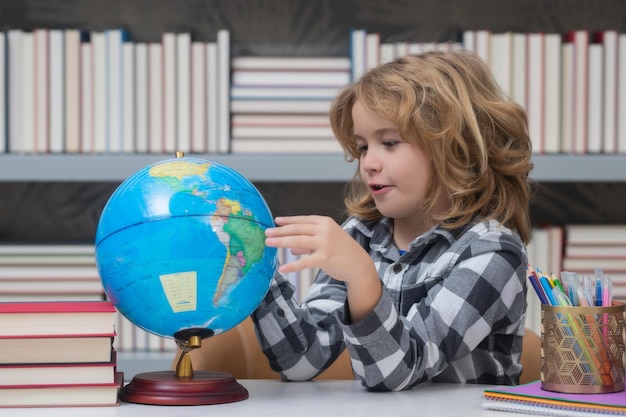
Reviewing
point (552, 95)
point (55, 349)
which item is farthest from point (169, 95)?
point (55, 349)

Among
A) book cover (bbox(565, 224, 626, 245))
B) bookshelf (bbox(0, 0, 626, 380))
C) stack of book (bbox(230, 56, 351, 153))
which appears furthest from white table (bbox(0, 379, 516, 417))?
bookshelf (bbox(0, 0, 626, 380))

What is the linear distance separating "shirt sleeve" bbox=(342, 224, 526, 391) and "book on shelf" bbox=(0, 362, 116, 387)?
1.12 ft

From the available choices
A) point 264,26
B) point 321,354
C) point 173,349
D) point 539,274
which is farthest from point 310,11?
point 539,274

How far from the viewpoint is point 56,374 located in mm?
1234

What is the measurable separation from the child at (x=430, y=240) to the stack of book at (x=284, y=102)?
2.66 ft

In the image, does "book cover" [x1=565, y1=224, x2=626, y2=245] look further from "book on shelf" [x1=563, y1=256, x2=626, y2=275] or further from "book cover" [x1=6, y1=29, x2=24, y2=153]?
"book cover" [x1=6, y1=29, x2=24, y2=153]

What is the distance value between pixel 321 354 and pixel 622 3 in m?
1.97

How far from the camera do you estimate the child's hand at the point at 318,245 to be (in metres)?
1.24

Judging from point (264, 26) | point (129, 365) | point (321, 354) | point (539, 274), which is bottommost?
point (129, 365)

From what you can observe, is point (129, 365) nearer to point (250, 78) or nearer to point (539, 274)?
point (250, 78)

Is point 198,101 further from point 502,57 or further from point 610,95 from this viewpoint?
point 610,95

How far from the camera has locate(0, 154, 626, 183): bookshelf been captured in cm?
260

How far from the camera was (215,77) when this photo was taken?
8.83 ft

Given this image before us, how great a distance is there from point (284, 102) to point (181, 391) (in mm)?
1547
